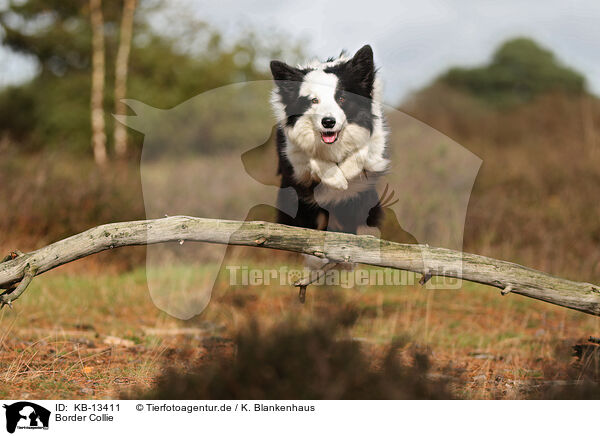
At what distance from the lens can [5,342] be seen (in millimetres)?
3918

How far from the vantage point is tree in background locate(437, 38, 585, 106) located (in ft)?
79.6

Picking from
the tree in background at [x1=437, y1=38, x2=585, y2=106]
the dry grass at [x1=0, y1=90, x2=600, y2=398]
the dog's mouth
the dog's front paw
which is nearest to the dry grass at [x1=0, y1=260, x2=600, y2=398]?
the dry grass at [x1=0, y1=90, x2=600, y2=398]

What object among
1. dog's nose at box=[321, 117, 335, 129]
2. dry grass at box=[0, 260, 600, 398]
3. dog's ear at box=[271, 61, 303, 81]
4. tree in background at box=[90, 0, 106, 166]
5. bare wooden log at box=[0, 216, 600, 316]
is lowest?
dry grass at box=[0, 260, 600, 398]

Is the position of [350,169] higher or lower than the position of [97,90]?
lower

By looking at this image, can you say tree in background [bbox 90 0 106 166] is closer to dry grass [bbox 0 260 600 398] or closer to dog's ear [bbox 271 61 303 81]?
dry grass [bbox 0 260 600 398]

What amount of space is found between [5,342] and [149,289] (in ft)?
7.46

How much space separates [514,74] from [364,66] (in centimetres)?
2416

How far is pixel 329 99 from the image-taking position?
359cm

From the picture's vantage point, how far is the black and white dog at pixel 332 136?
3.60 meters

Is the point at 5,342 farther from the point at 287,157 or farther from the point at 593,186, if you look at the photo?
the point at 593,186

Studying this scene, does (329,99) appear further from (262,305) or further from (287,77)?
(262,305)
